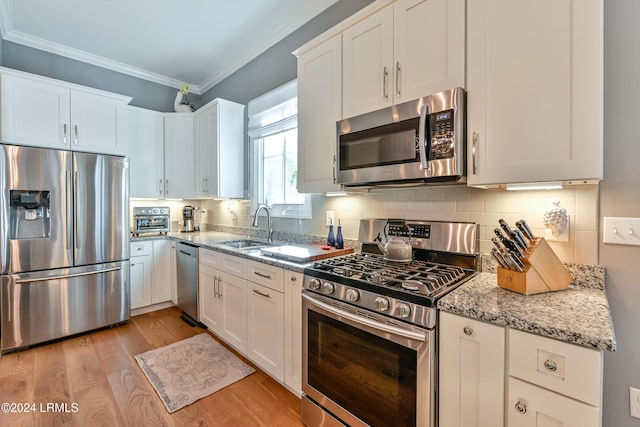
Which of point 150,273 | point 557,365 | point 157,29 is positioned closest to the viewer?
point 557,365

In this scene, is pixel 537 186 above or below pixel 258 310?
above

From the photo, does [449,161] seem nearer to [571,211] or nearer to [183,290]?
[571,211]

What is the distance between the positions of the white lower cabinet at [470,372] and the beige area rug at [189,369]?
159 cm

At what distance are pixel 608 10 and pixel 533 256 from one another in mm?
1134

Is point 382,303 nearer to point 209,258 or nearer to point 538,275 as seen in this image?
point 538,275

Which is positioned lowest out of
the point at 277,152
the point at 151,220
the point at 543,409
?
the point at 543,409

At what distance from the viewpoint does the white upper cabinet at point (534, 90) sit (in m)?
1.09

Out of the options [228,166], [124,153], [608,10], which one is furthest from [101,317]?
[608,10]

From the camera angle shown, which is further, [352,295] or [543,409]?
[352,295]

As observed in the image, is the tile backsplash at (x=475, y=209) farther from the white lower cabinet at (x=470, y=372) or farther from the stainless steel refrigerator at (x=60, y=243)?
the stainless steel refrigerator at (x=60, y=243)

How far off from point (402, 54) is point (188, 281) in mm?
2899

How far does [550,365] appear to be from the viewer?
3.01 feet

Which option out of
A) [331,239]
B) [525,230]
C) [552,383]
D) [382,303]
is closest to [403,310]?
[382,303]

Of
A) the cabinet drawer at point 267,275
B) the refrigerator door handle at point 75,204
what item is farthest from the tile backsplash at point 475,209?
the refrigerator door handle at point 75,204
